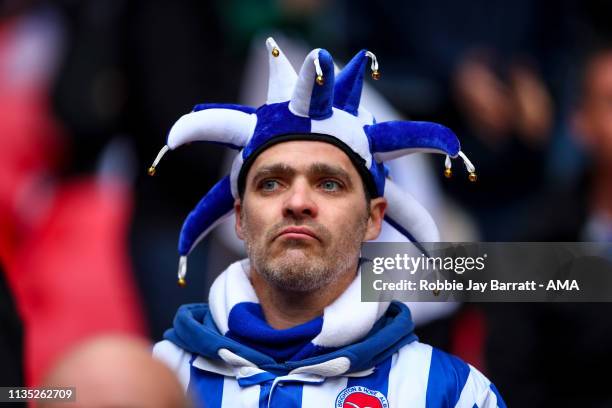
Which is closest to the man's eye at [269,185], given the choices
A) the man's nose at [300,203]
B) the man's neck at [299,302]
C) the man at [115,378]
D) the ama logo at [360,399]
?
the man's nose at [300,203]

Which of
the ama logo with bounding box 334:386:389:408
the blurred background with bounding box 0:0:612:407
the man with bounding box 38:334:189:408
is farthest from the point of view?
the blurred background with bounding box 0:0:612:407

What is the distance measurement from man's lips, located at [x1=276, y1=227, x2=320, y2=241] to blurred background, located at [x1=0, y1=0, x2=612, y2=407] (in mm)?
2573

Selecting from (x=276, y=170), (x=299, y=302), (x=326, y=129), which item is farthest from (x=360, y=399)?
(x=326, y=129)

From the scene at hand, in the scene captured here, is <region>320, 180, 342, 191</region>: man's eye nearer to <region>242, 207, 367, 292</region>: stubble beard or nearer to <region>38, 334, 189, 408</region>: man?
<region>242, 207, 367, 292</region>: stubble beard

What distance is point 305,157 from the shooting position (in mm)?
5676

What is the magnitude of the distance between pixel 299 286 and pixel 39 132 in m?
3.64

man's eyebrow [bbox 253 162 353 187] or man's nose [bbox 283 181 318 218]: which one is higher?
man's eyebrow [bbox 253 162 353 187]

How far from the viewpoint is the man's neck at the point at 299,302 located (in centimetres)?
571

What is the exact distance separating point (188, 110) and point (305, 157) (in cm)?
296

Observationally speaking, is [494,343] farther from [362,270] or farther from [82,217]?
[82,217]

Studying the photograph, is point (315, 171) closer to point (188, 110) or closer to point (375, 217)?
point (375, 217)

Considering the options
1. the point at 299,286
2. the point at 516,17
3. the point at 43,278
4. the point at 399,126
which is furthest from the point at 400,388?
the point at 516,17

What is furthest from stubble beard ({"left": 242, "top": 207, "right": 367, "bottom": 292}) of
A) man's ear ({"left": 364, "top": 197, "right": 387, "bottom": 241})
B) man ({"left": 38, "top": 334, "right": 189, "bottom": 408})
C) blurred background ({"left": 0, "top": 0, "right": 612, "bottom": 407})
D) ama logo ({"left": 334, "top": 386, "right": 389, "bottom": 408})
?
blurred background ({"left": 0, "top": 0, "right": 612, "bottom": 407})

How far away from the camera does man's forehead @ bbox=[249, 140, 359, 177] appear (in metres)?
5.66
